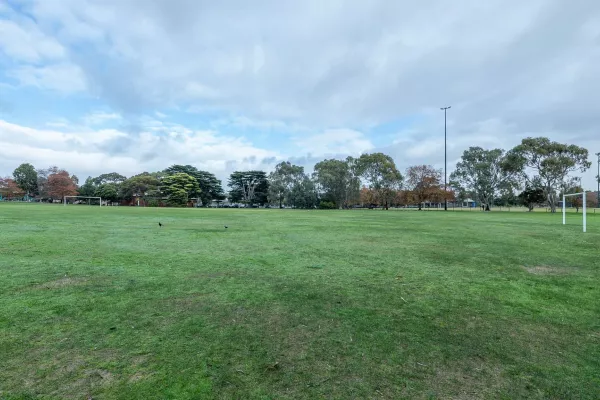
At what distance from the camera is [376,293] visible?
4.71 m

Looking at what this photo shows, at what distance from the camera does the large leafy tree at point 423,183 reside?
57031 mm

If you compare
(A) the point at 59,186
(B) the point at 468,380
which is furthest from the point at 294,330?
(A) the point at 59,186

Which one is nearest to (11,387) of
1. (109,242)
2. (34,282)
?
(34,282)

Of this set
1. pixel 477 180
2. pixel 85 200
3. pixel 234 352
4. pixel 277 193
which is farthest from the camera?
pixel 85 200

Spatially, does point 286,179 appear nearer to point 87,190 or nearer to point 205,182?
point 205,182

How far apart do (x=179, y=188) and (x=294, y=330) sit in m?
72.5

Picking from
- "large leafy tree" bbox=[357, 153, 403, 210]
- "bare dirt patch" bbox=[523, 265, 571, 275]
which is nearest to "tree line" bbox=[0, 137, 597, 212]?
"large leafy tree" bbox=[357, 153, 403, 210]

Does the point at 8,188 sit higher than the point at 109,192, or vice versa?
the point at 8,188

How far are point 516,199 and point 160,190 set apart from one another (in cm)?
7312

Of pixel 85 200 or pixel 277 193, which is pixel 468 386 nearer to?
pixel 277 193

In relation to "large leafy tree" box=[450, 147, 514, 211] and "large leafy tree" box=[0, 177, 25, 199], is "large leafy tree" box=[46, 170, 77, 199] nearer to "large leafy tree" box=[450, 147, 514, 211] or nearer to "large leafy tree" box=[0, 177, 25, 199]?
"large leafy tree" box=[0, 177, 25, 199]

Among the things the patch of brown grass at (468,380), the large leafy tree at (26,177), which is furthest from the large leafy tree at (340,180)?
the large leafy tree at (26,177)

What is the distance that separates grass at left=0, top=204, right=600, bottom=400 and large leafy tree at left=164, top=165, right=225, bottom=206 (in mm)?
76322

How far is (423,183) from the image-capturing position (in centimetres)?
5756
